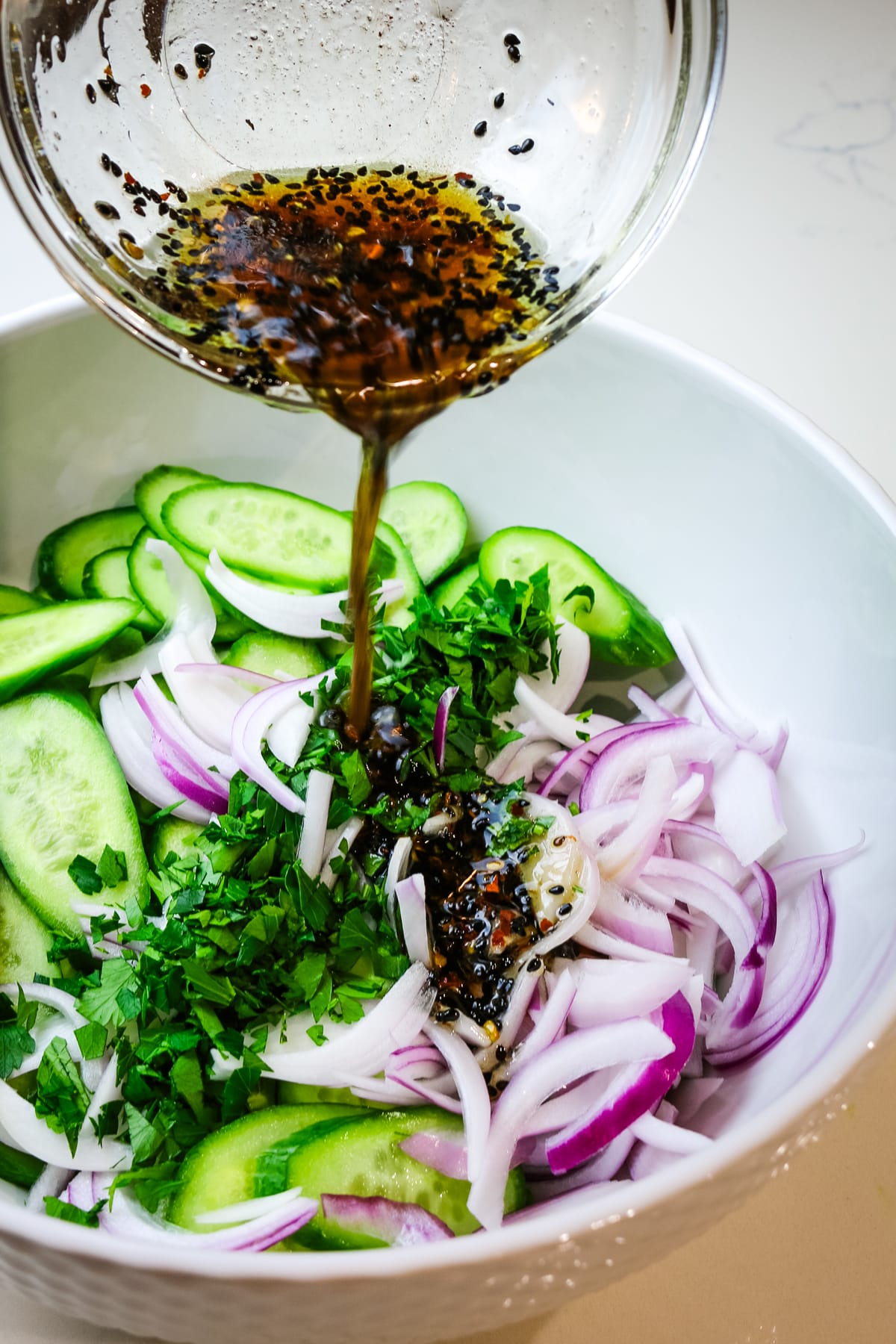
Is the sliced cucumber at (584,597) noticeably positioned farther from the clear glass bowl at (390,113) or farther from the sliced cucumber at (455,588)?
the clear glass bowl at (390,113)

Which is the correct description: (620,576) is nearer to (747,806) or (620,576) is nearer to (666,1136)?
(747,806)

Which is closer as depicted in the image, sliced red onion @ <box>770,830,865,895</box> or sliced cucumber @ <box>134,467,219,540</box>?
sliced red onion @ <box>770,830,865,895</box>

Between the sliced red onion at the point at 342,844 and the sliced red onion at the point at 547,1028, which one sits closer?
the sliced red onion at the point at 547,1028

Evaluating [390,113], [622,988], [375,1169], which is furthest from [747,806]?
[390,113]

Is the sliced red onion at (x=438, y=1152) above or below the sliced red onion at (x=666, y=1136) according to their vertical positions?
below

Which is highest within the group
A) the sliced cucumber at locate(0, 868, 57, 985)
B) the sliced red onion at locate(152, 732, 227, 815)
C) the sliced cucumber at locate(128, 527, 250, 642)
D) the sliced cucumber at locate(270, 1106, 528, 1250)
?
the sliced cucumber at locate(128, 527, 250, 642)

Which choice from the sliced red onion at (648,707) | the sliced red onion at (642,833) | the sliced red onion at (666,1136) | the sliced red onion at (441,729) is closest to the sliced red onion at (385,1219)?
the sliced red onion at (666,1136)

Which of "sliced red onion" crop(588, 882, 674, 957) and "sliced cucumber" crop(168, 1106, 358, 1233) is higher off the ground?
"sliced red onion" crop(588, 882, 674, 957)

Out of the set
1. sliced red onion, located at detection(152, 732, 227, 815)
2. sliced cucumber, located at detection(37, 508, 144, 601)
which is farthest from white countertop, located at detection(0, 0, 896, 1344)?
sliced red onion, located at detection(152, 732, 227, 815)

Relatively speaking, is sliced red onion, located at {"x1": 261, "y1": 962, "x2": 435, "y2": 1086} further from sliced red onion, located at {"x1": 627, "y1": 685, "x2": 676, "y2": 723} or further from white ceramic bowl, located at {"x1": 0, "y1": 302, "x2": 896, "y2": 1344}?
sliced red onion, located at {"x1": 627, "y1": 685, "x2": 676, "y2": 723}
